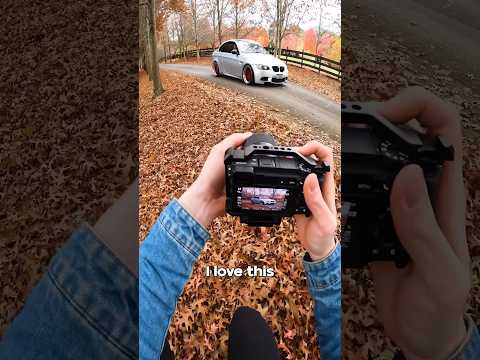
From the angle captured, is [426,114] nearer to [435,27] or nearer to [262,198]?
[262,198]

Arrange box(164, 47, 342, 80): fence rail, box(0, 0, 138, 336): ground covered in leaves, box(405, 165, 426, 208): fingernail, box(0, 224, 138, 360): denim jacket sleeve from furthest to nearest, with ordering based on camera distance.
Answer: box(0, 0, 138, 336): ground covered in leaves < box(164, 47, 342, 80): fence rail < box(405, 165, 426, 208): fingernail < box(0, 224, 138, 360): denim jacket sleeve

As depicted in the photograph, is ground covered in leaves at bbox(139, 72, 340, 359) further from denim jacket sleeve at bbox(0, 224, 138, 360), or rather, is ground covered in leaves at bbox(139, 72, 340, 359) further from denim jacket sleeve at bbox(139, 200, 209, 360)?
denim jacket sleeve at bbox(0, 224, 138, 360)

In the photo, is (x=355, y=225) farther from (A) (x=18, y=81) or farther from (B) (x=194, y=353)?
(A) (x=18, y=81)

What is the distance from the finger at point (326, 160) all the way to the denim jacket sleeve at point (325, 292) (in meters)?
0.09

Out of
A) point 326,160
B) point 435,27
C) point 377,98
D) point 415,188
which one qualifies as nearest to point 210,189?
point 326,160

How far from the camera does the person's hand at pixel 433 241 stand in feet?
2.13

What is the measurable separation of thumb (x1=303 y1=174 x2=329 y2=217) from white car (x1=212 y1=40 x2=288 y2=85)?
215 millimetres

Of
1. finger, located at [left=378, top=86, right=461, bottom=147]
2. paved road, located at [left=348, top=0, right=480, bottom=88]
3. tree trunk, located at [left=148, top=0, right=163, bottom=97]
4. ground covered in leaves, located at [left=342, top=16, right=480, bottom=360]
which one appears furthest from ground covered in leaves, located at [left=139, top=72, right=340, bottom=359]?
paved road, located at [left=348, top=0, right=480, bottom=88]

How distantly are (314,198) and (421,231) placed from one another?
18 cm

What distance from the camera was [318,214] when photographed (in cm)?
70

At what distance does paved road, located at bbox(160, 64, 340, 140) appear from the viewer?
69cm

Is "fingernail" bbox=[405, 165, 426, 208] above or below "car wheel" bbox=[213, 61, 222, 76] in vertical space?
below

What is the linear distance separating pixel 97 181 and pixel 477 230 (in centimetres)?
121

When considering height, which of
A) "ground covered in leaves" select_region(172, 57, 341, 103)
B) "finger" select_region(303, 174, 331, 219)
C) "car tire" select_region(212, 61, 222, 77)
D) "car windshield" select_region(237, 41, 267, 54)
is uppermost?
"car windshield" select_region(237, 41, 267, 54)
